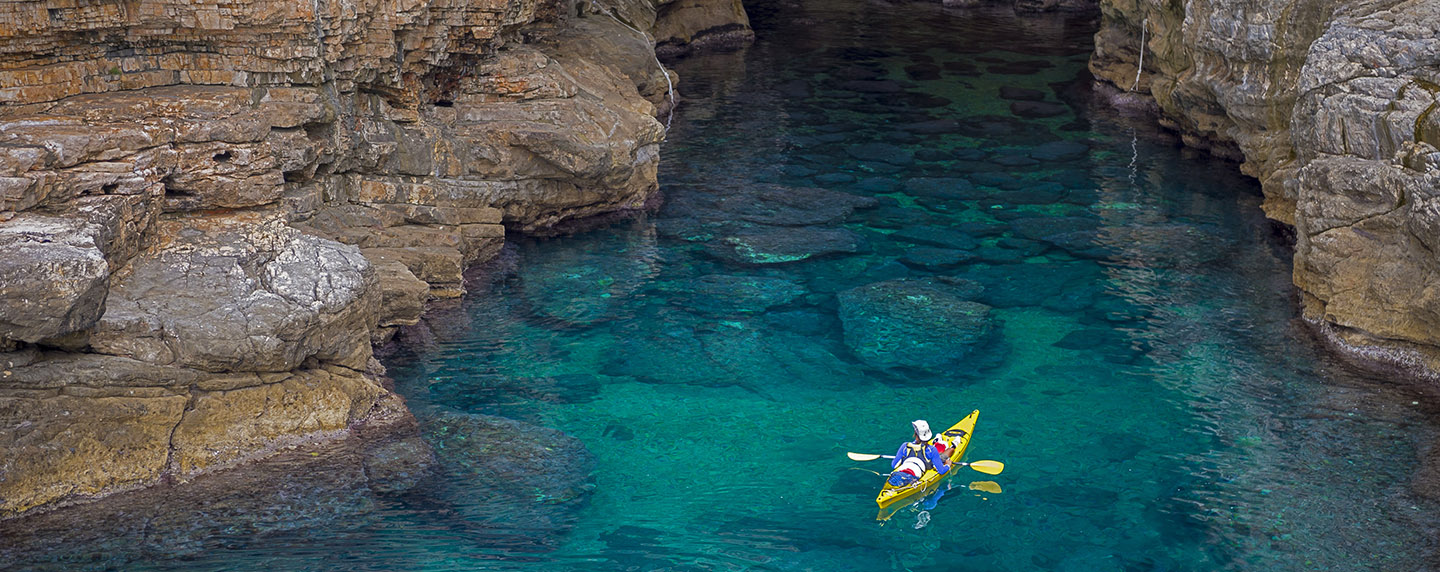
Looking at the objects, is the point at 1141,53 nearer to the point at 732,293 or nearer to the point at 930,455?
the point at 732,293

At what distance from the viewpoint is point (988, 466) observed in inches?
415

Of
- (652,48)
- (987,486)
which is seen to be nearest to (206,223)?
(987,486)

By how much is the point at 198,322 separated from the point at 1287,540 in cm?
919

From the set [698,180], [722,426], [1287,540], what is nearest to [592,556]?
[722,426]

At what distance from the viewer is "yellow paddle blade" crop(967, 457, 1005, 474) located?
10484 mm

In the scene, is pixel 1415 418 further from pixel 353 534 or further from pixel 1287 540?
pixel 353 534

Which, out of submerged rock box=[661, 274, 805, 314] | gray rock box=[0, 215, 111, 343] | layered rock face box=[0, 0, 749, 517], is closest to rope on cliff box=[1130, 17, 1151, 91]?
submerged rock box=[661, 274, 805, 314]

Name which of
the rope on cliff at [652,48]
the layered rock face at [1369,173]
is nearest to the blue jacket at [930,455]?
the layered rock face at [1369,173]

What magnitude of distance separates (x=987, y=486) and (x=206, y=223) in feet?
24.9

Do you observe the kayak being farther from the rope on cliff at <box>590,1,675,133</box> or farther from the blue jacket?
the rope on cliff at <box>590,1,675,133</box>

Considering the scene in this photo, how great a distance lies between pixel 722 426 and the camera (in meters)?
11.6

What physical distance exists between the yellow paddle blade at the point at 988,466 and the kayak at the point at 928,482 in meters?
0.21

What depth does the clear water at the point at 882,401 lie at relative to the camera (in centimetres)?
946

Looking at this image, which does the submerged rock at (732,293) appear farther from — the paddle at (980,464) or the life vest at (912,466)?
the life vest at (912,466)
